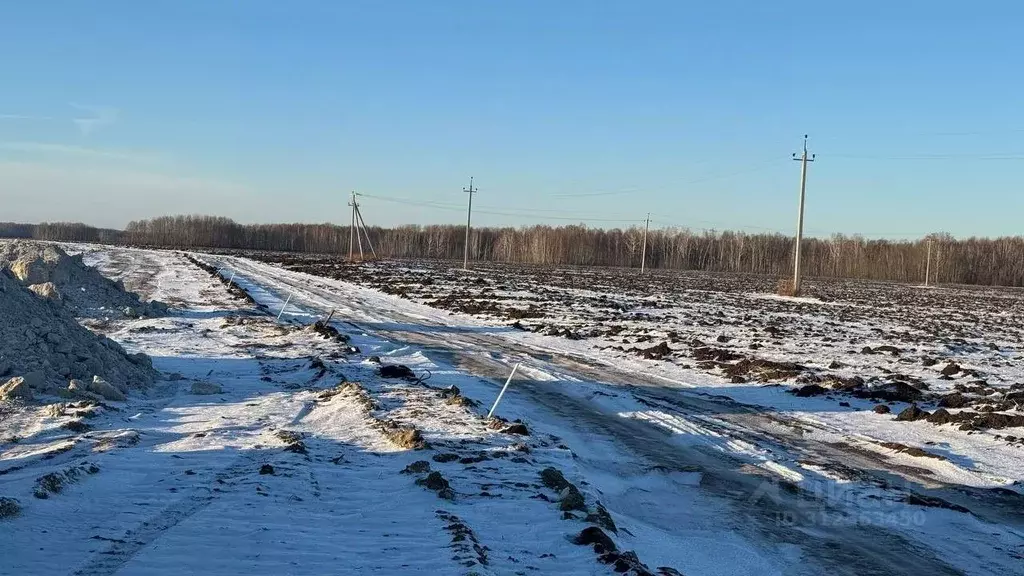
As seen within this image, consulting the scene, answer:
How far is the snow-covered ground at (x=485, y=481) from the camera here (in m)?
6.03

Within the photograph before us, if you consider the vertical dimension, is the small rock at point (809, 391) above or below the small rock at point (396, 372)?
Answer: above

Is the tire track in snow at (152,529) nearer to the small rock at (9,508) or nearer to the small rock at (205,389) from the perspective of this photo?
the small rock at (9,508)

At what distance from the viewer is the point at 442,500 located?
721 cm

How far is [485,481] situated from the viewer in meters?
7.90

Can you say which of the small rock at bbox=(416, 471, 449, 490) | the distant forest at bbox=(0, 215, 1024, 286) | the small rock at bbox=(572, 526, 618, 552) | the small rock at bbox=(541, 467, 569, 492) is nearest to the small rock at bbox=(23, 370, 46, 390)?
the small rock at bbox=(416, 471, 449, 490)

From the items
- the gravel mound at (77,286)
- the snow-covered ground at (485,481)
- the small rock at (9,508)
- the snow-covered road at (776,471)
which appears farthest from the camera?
the gravel mound at (77,286)

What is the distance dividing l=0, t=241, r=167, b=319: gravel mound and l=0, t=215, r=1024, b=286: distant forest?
10050 cm

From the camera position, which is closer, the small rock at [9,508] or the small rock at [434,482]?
the small rock at [9,508]

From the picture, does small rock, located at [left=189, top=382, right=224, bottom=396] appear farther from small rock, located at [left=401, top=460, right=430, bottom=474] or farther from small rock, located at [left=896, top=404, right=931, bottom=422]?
small rock, located at [left=896, top=404, right=931, bottom=422]

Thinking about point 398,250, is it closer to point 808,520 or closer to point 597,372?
point 597,372

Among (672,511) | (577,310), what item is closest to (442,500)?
(672,511)

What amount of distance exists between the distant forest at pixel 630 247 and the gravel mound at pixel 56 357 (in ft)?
357

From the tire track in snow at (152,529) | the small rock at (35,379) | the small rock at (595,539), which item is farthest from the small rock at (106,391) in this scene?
the small rock at (595,539)

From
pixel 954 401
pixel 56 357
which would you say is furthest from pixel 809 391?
pixel 56 357
